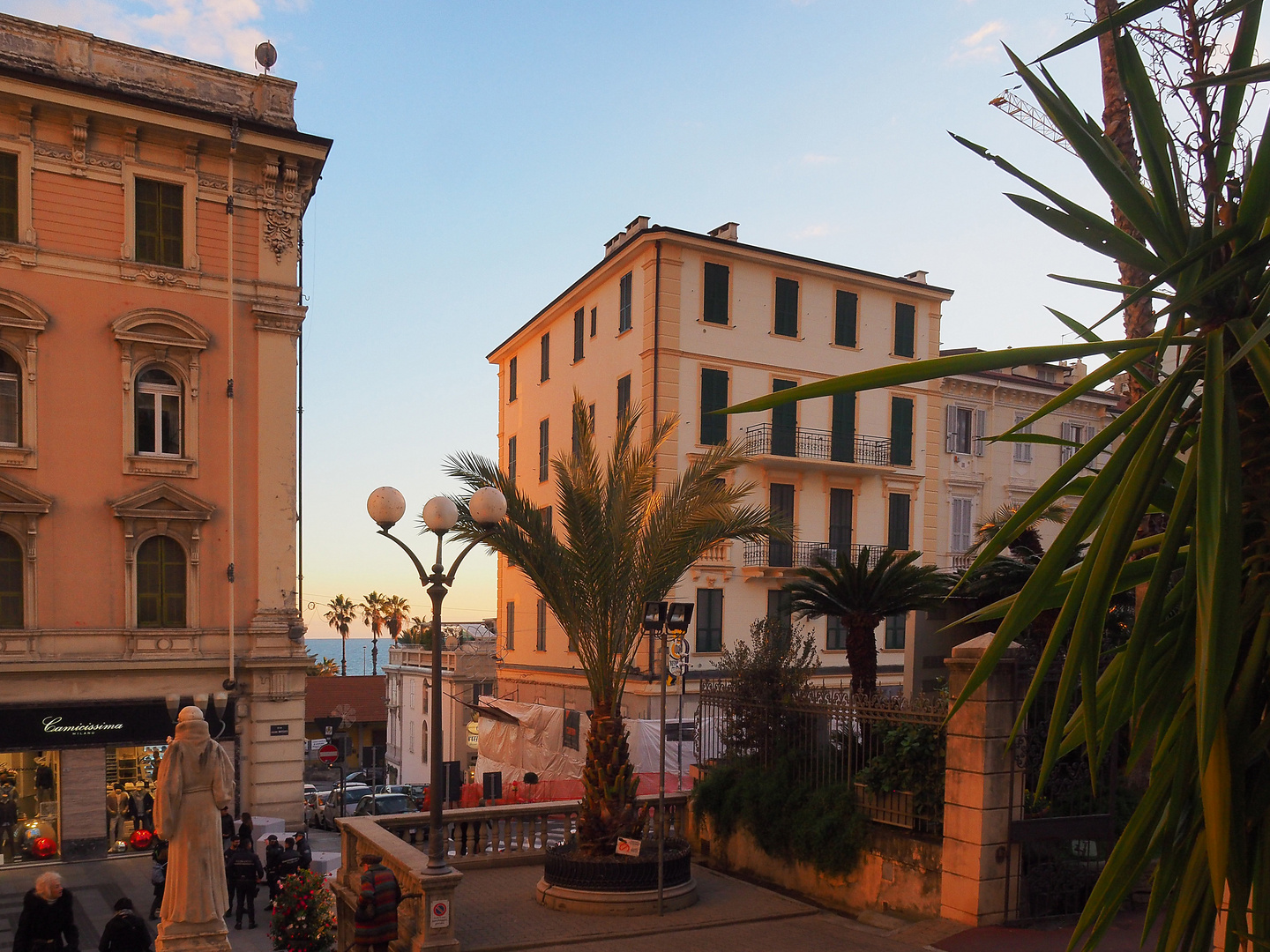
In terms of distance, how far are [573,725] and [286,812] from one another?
9970 mm

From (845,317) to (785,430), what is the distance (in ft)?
15.1

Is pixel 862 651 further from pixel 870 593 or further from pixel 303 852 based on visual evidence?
pixel 303 852

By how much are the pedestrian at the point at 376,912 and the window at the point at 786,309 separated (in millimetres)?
23567

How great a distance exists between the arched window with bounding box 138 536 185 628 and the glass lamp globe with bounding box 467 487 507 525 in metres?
13.9

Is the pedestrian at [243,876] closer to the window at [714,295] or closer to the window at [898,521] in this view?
the window at [714,295]

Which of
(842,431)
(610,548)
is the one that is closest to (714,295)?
(842,431)

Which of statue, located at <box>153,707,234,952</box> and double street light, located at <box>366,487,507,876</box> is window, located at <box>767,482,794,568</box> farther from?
statue, located at <box>153,707,234,952</box>

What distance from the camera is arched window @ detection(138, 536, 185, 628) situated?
72.6ft

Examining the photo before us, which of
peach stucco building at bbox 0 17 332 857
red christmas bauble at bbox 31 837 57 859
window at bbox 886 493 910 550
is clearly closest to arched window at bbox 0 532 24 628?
peach stucco building at bbox 0 17 332 857

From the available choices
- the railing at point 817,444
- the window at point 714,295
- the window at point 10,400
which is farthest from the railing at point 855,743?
the window at point 714,295

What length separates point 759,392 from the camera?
30156mm

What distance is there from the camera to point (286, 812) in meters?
22.8

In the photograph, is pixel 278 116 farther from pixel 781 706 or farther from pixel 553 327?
pixel 781 706

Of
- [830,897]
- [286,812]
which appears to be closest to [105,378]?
[286,812]
